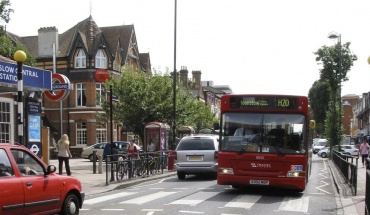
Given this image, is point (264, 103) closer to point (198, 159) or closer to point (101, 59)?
point (198, 159)

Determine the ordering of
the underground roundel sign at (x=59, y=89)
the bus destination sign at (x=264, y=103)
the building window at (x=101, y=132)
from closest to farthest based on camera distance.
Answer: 1. the bus destination sign at (x=264, y=103)
2. the underground roundel sign at (x=59, y=89)
3. the building window at (x=101, y=132)

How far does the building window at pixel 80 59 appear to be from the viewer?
157ft

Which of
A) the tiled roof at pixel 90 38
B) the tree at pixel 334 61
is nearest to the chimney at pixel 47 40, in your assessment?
the tiled roof at pixel 90 38

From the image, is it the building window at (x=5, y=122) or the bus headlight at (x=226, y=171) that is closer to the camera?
the bus headlight at (x=226, y=171)

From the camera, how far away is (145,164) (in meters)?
20.3

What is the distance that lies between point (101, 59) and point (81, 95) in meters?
4.03

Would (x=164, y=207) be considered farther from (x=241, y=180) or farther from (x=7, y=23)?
(x=7, y=23)

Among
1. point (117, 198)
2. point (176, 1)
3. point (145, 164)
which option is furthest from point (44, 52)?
point (117, 198)

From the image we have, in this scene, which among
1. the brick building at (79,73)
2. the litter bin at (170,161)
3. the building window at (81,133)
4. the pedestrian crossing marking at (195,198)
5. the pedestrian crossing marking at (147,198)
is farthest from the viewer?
the building window at (81,133)

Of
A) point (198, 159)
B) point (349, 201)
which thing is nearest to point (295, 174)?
point (349, 201)

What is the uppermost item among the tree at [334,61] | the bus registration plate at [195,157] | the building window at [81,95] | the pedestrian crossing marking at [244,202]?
the tree at [334,61]

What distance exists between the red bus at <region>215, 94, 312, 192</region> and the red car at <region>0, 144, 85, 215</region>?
528cm

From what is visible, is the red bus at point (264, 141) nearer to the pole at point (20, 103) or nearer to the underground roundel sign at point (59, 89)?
the pole at point (20, 103)

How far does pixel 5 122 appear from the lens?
18516mm
